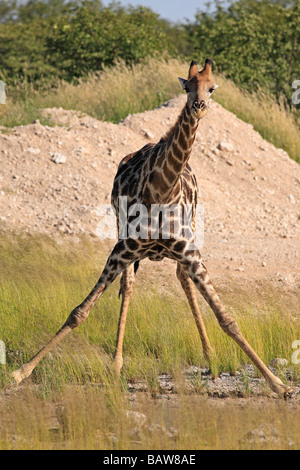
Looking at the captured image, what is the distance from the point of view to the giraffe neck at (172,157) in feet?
18.0

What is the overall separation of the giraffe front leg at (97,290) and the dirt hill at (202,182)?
158 inches

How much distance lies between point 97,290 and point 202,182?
8.97 m

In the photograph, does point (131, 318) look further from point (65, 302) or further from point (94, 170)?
point (94, 170)

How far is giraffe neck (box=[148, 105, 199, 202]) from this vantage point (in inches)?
216

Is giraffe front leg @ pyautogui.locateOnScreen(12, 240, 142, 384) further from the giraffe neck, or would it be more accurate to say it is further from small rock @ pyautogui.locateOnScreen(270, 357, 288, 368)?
small rock @ pyautogui.locateOnScreen(270, 357, 288, 368)

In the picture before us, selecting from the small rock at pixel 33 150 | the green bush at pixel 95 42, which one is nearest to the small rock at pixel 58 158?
the small rock at pixel 33 150

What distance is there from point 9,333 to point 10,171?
6.93m

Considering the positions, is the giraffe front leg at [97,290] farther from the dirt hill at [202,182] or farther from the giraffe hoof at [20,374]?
the dirt hill at [202,182]

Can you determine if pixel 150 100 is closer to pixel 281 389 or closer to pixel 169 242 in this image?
pixel 169 242

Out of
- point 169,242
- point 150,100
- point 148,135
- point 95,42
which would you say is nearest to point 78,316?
point 169,242

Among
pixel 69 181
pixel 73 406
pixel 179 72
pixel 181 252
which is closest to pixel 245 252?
pixel 69 181

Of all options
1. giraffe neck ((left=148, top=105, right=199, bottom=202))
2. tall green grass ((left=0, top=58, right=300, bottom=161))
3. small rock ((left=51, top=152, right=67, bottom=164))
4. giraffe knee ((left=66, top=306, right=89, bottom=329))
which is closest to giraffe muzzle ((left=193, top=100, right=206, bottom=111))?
giraffe neck ((left=148, top=105, right=199, bottom=202))

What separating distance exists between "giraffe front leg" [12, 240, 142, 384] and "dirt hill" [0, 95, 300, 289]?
13.2 feet

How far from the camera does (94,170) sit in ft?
46.3
